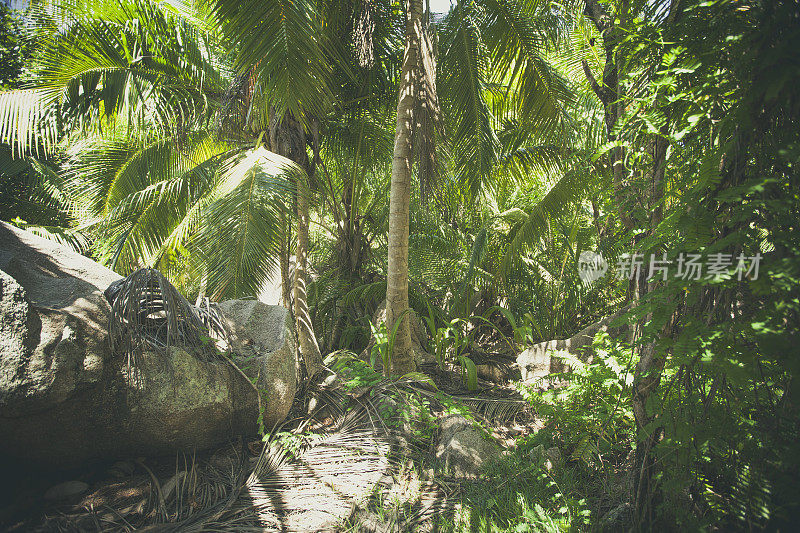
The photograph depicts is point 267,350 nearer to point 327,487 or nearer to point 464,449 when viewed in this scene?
point 327,487

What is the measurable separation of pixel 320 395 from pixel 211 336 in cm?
106

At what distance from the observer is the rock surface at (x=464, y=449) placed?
247cm

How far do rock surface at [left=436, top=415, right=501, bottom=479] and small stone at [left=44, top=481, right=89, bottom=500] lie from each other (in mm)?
2019

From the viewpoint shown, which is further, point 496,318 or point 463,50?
point 496,318

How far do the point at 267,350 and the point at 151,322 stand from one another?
765mm

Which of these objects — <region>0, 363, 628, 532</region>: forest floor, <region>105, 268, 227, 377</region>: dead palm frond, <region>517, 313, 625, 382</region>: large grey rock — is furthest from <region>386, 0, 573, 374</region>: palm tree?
<region>105, 268, 227, 377</region>: dead palm frond

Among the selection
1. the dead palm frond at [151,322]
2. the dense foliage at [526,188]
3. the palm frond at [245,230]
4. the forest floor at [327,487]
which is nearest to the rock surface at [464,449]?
the forest floor at [327,487]

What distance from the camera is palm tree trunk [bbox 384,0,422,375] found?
142 inches

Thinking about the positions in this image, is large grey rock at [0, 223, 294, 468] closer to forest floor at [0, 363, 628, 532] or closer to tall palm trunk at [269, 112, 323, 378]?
forest floor at [0, 363, 628, 532]

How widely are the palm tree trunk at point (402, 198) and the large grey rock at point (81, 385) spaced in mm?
1346

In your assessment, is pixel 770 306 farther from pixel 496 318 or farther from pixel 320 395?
pixel 496 318

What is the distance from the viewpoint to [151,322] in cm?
255

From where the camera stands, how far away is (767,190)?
130 centimetres

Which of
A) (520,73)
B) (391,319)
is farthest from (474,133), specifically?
(391,319)
